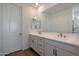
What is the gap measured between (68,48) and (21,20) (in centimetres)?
89

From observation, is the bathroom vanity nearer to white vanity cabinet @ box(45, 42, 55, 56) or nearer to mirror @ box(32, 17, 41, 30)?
white vanity cabinet @ box(45, 42, 55, 56)

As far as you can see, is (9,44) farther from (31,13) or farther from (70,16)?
(70,16)

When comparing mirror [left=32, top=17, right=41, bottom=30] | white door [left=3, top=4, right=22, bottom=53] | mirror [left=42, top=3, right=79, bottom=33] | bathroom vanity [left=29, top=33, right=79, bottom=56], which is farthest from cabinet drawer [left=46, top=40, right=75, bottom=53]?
white door [left=3, top=4, right=22, bottom=53]

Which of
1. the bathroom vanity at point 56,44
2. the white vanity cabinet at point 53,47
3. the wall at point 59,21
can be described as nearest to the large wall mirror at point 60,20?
the wall at point 59,21

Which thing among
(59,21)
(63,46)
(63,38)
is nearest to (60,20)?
(59,21)

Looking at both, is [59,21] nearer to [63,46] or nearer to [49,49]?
[63,46]

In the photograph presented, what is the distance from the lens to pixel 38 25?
1.48 metres

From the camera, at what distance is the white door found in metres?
1.35

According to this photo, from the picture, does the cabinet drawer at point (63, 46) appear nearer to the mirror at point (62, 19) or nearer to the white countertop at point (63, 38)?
the white countertop at point (63, 38)

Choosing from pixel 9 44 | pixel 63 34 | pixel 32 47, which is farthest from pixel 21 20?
pixel 63 34

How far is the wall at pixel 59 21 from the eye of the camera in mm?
1322

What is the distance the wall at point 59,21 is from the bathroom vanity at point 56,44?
14cm

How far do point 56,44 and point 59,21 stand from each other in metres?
0.40

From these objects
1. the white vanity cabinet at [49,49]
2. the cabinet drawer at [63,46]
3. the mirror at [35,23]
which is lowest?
the white vanity cabinet at [49,49]
